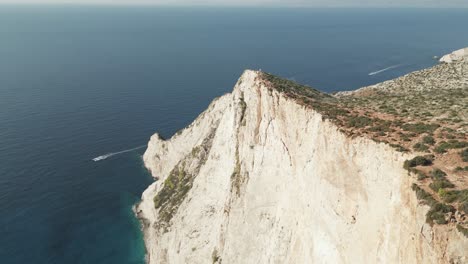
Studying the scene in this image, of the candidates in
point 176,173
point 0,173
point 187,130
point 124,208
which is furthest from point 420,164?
point 0,173

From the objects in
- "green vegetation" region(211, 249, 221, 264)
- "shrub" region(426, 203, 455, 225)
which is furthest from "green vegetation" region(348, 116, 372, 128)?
"green vegetation" region(211, 249, 221, 264)

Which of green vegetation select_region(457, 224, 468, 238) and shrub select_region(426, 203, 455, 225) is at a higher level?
shrub select_region(426, 203, 455, 225)

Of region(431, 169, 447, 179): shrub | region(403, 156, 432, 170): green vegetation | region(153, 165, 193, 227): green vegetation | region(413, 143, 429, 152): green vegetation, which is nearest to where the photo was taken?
region(431, 169, 447, 179): shrub

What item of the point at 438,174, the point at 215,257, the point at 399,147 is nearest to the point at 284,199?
the point at 215,257

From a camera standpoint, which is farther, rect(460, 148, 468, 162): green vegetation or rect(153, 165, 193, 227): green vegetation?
rect(153, 165, 193, 227): green vegetation

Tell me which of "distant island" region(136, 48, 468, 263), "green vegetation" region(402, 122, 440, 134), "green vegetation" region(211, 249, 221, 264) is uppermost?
"green vegetation" region(402, 122, 440, 134)

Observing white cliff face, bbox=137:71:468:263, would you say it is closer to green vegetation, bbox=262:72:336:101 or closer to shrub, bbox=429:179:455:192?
shrub, bbox=429:179:455:192
